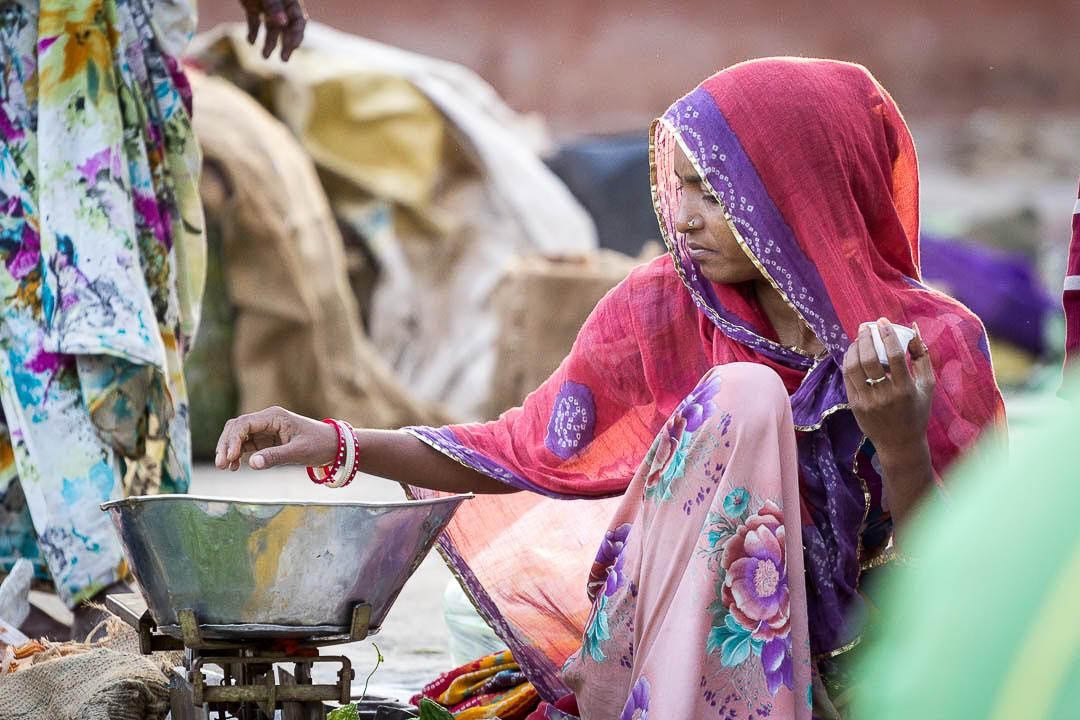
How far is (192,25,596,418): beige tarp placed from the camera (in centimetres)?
984

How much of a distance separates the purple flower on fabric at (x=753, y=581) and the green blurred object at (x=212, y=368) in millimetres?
6335

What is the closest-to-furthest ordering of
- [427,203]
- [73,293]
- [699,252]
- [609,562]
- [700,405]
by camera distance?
[700,405] → [609,562] → [699,252] → [73,293] → [427,203]

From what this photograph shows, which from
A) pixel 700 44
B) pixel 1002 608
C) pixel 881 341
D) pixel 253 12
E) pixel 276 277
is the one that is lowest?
pixel 700 44

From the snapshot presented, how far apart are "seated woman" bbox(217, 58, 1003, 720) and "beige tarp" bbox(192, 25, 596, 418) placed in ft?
22.7

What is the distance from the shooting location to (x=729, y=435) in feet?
6.98

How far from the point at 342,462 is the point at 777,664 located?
77 centimetres

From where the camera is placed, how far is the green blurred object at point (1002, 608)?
3.40 feet

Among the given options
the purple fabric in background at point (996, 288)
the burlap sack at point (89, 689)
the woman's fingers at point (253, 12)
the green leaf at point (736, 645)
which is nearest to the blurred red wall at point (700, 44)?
the purple fabric in background at point (996, 288)

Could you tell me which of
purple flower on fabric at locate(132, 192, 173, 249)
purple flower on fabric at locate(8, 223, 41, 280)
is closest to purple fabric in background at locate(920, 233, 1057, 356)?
purple flower on fabric at locate(132, 192, 173, 249)

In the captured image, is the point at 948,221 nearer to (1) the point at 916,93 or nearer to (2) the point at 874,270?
(1) the point at 916,93

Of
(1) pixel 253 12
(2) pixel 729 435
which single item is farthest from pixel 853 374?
(1) pixel 253 12

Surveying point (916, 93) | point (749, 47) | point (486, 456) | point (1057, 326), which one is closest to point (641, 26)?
point (749, 47)

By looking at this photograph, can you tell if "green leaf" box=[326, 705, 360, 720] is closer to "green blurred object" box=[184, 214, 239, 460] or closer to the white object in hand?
the white object in hand

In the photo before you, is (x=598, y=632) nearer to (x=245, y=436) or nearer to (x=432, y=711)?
(x=432, y=711)
